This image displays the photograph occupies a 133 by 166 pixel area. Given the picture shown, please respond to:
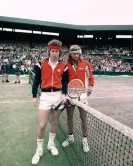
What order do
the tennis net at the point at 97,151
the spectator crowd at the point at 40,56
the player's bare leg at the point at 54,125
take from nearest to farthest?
the tennis net at the point at 97,151 < the player's bare leg at the point at 54,125 < the spectator crowd at the point at 40,56

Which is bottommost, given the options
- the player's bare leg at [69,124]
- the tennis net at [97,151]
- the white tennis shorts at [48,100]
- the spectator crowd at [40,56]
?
the tennis net at [97,151]

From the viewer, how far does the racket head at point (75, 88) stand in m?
5.02

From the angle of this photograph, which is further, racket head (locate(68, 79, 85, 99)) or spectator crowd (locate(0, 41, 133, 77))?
spectator crowd (locate(0, 41, 133, 77))

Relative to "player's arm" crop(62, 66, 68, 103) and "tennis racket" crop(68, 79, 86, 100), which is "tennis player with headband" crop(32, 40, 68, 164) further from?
"tennis racket" crop(68, 79, 86, 100)

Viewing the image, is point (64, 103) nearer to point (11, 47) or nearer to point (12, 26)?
point (11, 47)

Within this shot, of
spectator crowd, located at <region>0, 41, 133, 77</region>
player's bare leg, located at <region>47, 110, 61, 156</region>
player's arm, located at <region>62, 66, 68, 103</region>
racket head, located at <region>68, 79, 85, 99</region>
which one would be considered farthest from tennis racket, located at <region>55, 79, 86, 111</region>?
spectator crowd, located at <region>0, 41, 133, 77</region>

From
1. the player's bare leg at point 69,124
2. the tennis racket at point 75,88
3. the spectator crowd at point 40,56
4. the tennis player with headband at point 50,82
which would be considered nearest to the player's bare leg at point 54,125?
the tennis player with headband at point 50,82

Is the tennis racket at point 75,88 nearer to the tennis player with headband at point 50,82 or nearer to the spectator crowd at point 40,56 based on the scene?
the tennis player with headband at point 50,82

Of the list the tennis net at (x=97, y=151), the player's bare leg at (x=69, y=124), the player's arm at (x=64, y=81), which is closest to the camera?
the tennis net at (x=97, y=151)

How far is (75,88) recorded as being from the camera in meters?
5.04

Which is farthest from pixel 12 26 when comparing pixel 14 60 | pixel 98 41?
pixel 98 41

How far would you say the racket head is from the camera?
502cm

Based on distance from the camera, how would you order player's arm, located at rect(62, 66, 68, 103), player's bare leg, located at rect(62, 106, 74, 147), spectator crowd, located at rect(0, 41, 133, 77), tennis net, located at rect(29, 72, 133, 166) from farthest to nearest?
spectator crowd, located at rect(0, 41, 133, 77), player's bare leg, located at rect(62, 106, 74, 147), player's arm, located at rect(62, 66, 68, 103), tennis net, located at rect(29, 72, 133, 166)

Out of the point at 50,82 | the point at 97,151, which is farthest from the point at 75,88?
the point at 97,151
